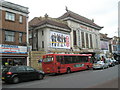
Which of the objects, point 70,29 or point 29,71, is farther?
point 70,29

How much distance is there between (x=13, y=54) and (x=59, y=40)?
10.9 metres

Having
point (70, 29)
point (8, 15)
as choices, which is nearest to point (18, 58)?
point (8, 15)

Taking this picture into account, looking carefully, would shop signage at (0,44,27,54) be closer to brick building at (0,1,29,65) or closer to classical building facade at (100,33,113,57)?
brick building at (0,1,29,65)

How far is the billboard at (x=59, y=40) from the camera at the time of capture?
28250mm

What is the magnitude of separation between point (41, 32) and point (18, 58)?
356 inches

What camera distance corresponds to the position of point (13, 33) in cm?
2177

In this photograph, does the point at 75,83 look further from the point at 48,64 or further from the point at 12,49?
the point at 12,49

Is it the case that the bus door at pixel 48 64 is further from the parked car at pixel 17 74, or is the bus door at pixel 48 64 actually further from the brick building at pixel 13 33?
the brick building at pixel 13 33

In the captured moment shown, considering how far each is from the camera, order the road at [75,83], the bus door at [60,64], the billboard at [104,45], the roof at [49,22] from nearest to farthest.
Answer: the road at [75,83]
the bus door at [60,64]
the roof at [49,22]
the billboard at [104,45]

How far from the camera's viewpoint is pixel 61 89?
29.2 feet

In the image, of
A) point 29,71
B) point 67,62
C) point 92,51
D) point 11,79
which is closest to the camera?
point 11,79

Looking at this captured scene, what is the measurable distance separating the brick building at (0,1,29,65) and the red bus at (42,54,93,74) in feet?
15.2

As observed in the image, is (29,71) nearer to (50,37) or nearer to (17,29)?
(17,29)

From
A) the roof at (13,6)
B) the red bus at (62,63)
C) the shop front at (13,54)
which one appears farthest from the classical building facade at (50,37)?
the red bus at (62,63)
